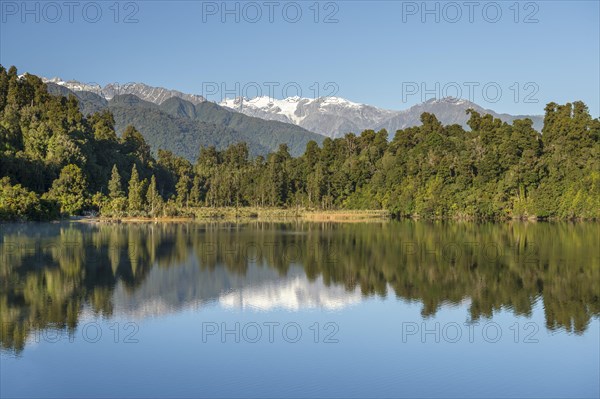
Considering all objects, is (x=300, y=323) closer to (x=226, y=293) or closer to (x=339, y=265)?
(x=226, y=293)

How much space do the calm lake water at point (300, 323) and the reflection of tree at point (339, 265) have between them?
134 mm

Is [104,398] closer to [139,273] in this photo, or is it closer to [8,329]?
[8,329]

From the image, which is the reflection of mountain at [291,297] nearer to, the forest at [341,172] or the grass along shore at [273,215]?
the forest at [341,172]

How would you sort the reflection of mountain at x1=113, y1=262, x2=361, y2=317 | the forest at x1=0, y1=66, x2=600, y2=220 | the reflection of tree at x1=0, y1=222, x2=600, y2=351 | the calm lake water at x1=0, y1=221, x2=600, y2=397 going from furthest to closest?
the forest at x1=0, y1=66, x2=600, y2=220 < the reflection of mountain at x1=113, y1=262, x2=361, y2=317 < the reflection of tree at x1=0, y1=222, x2=600, y2=351 < the calm lake water at x1=0, y1=221, x2=600, y2=397

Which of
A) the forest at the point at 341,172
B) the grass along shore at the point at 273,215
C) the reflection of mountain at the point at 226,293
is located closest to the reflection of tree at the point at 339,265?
the reflection of mountain at the point at 226,293

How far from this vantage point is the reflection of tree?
23.8 meters

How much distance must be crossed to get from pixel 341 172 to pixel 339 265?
7392 cm

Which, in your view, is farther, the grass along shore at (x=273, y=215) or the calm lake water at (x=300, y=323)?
the grass along shore at (x=273, y=215)

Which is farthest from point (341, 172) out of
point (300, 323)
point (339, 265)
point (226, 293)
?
point (300, 323)

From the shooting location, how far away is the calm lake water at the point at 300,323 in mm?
15641

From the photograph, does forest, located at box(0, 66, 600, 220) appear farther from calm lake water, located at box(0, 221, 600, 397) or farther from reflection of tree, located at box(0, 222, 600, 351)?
calm lake water, located at box(0, 221, 600, 397)

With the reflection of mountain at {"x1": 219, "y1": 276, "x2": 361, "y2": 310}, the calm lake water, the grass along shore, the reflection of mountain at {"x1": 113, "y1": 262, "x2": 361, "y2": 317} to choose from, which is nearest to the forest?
the grass along shore

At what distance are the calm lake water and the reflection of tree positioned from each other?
134mm

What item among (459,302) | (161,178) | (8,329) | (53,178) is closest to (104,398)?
(8,329)
